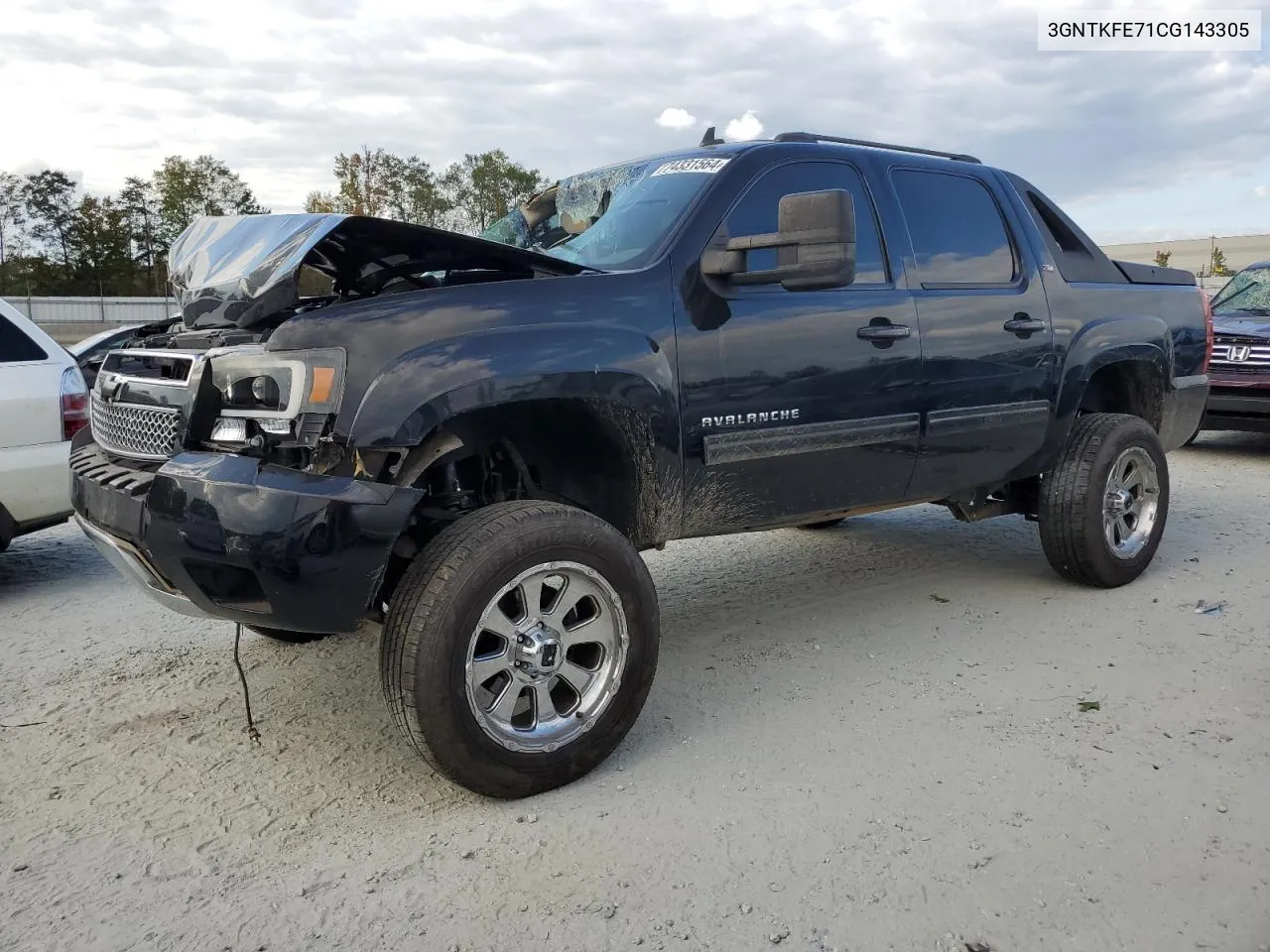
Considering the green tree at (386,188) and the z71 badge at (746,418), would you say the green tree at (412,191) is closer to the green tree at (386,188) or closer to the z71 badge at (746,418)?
the green tree at (386,188)

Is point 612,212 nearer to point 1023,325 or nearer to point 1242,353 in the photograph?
point 1023,325

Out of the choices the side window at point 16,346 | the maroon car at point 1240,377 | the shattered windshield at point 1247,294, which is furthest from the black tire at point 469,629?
the shattered windshield at point 1247,294

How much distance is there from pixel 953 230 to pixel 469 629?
285 cm

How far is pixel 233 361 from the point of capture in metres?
2.99

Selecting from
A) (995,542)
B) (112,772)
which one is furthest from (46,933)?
(995,542)

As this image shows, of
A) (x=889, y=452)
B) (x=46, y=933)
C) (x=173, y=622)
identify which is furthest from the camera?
(x=173, y=622)

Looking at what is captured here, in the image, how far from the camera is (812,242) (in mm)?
3230

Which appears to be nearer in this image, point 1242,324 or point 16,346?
point 16,346

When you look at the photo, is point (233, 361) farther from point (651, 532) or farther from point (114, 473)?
point (651, 532)

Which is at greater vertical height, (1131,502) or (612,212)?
(612,212)

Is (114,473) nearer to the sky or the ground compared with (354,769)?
nearer to the sky

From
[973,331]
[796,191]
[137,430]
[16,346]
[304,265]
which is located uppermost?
[796,191]

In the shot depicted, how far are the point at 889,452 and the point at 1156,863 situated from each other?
1.85 meters

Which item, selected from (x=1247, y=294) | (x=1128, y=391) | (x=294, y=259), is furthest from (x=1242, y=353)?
(x=294, y=259)
